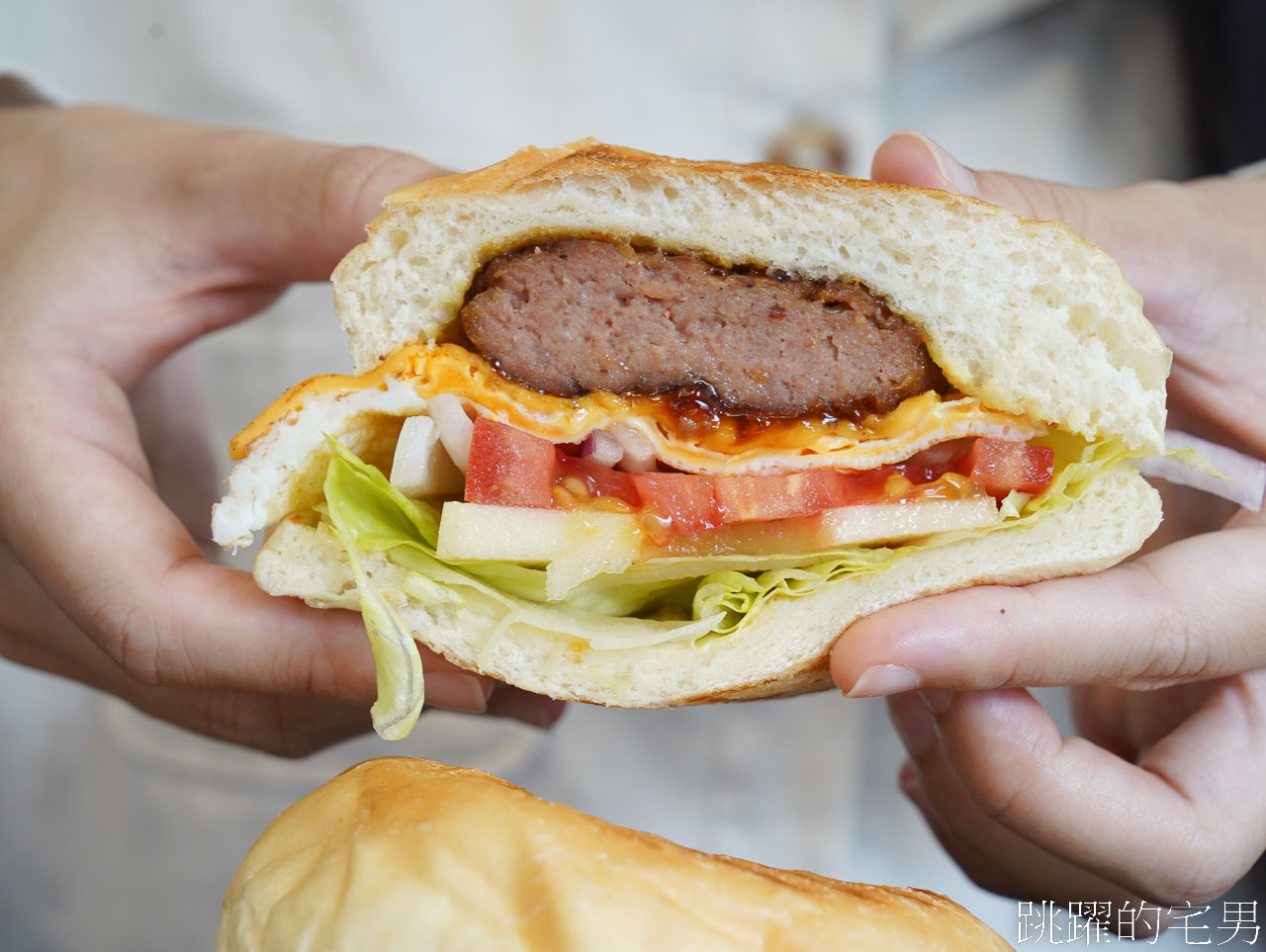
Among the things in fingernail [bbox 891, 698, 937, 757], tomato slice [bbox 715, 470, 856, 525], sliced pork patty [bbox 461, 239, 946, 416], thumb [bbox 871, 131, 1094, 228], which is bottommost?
fingernail [bbox 891, 698, 937, 757]

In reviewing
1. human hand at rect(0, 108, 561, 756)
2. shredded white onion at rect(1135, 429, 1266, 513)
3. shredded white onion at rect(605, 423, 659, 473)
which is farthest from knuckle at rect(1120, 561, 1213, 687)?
human hand at rect(0, 108, 561, 756)

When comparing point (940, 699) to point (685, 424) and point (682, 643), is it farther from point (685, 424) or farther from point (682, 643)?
point (685, 424)

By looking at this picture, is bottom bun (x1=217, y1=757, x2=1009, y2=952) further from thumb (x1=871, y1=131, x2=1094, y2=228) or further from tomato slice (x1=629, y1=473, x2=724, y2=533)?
thumb (x1=871, y1=131, x2=1094, y2=228)

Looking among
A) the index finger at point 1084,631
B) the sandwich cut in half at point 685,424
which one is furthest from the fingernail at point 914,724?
the sandwich cut in half at point 685,424

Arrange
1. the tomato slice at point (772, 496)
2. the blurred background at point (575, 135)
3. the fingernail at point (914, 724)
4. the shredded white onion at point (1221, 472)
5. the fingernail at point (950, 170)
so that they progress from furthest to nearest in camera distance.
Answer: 1. the blurred background at point (575, 135)
2. the fingernail at point (914, 724)
3. the shredded white onion at point (1221, 472)
4. the fingernail at point (950, 170)
5. the tomato slice at point (772, 496)

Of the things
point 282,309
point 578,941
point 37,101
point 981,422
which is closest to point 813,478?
point 981,422

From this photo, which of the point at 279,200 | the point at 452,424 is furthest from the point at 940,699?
the point at 279,200

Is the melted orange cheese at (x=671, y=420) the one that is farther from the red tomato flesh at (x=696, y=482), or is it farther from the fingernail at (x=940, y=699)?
the fingernail at (x=940, y=699)
